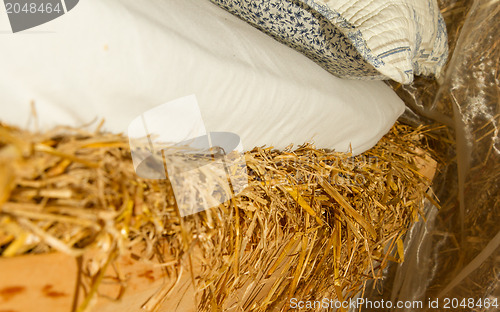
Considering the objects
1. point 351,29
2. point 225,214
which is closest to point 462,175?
point 351,29

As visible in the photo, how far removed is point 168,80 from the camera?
42cm

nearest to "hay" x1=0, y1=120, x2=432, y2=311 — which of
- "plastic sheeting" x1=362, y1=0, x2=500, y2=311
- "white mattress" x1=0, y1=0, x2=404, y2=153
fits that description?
"white mattress" x1=0, y1=0, x2=404, y2=153

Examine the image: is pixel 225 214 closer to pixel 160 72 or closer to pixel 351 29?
pixel 160 72

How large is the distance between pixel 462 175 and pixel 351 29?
0.63 metres

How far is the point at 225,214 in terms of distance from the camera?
0.43m

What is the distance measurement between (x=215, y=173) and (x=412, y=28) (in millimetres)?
491

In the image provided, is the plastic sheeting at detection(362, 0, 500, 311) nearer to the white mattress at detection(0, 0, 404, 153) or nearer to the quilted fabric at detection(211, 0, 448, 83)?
the quilted fabric at detection(211, 0, 448, 83)

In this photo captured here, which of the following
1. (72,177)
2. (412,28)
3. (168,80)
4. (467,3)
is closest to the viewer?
(72,177)

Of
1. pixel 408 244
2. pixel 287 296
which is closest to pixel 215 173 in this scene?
pixel 287 296

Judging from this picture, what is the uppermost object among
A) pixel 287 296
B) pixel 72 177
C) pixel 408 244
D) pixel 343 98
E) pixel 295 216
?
pixel 72 177

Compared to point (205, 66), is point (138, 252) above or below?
below

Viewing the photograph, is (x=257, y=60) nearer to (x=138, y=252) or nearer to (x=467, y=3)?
(x=138, y=252)

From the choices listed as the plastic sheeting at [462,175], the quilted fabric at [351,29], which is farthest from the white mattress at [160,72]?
the plastic sheeting at [462,175]

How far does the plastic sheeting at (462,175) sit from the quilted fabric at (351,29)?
0.25m
